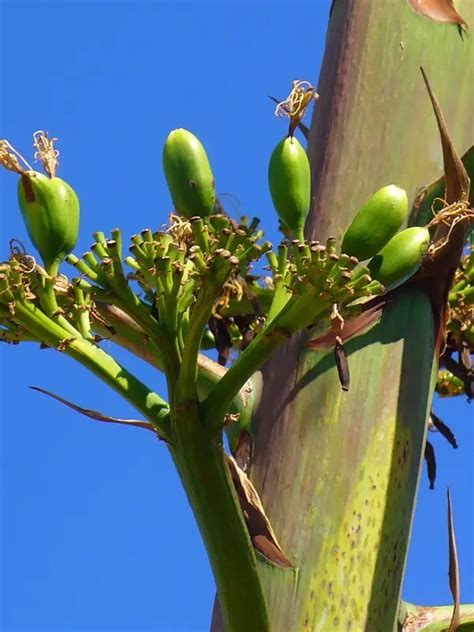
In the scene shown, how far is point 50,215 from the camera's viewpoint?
208 cm

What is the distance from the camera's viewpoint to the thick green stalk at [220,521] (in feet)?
6.00

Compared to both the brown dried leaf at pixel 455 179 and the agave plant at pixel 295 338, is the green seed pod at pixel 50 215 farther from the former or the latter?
the brown dried leaf at pixel 455 179

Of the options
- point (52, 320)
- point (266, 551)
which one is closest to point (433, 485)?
point (266, 551)

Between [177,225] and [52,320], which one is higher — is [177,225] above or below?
above

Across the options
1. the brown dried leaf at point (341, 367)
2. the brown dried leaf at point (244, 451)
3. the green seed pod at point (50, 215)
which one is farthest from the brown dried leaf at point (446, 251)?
the green seed pod at point (50, 215)

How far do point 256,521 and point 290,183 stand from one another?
59 centimetres

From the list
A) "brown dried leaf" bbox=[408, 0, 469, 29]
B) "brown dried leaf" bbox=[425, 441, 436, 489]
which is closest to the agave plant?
"brown dried leaf" bbox=[408, 0, 469, 29]

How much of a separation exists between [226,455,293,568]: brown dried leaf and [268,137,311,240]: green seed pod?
43cm

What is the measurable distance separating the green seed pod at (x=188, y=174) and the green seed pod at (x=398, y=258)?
1.19 ft

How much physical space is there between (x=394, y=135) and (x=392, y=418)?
0.67 m

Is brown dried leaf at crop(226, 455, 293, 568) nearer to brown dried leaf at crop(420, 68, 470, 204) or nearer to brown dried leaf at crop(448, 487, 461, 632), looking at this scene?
brown dried leaf at crop(448, 487, 461, 632)

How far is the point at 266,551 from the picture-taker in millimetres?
2094

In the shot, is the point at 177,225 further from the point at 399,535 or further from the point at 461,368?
the point at 461,368

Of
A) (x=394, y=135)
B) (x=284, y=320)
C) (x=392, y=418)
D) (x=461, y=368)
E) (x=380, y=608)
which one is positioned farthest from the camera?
(x=461, y=368)
